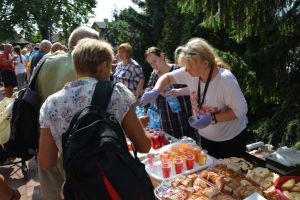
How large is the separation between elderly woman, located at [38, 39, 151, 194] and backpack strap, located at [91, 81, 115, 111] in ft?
0.07

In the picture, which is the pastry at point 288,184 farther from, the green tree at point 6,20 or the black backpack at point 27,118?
the green tree at point 6,20

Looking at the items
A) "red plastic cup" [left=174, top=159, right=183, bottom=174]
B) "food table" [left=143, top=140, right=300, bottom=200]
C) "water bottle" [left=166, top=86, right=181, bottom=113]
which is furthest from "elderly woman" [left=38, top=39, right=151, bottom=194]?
"water bottle" [left=166, top=86, right=181, bottom=113]

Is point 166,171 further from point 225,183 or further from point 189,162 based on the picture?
point 225,183

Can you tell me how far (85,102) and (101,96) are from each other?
0.08 metres

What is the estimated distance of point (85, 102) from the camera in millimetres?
1455

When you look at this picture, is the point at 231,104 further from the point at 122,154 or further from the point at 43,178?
the point at 43,178

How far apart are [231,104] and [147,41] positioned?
9.58 m

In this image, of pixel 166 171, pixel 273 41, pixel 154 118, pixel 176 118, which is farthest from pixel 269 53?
pixel 166 171

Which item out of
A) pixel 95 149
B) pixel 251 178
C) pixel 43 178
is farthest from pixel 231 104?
pixel 43 178

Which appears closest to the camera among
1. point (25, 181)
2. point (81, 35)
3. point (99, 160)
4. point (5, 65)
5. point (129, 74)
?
point (99, 160)

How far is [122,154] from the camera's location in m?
1.37

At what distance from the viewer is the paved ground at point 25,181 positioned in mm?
3388

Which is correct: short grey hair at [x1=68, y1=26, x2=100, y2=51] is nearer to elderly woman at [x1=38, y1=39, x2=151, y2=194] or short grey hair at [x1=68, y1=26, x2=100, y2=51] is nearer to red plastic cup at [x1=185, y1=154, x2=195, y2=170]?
elderly woman at [x1=38, y1=39, x2=151, y2=194]

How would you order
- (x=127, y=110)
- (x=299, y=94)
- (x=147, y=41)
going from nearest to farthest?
(x=127, y=110) → (x=299, y=94) → (x=147, y=41)
